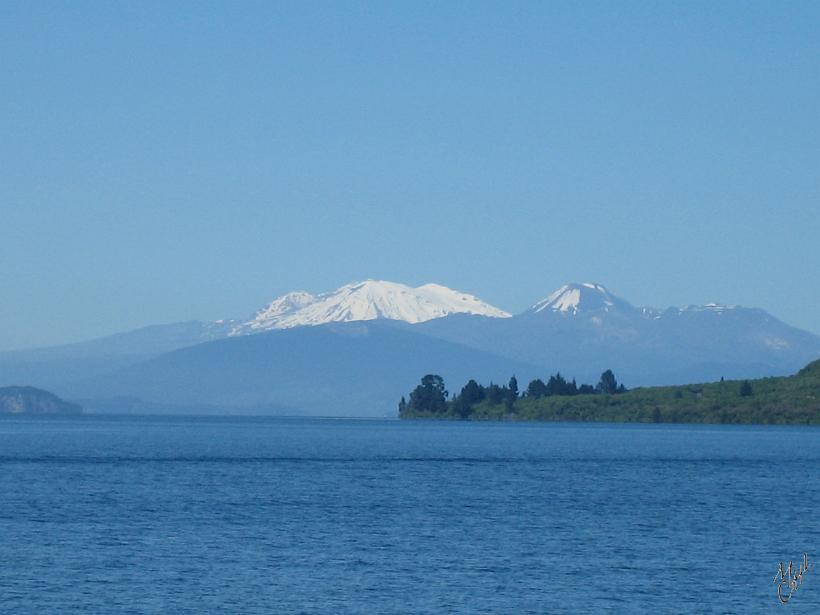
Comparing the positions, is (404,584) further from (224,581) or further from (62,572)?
(62,572)

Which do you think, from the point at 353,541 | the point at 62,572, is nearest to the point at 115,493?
the point at 353,541

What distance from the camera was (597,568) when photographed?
6719 centimetres

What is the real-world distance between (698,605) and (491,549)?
1685cm

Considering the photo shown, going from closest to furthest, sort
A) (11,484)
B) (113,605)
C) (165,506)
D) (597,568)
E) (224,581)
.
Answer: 1. (113,605)
2. (224,581)
3. (597,568)
4. (165,506)
5. (11,484)

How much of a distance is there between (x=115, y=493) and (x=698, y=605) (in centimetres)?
5652

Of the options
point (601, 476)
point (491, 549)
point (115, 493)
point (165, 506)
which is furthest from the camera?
point (601, 476)

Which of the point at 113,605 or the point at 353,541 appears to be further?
the point at 353,541

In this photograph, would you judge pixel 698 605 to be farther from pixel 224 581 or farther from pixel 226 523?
pixel 226 523

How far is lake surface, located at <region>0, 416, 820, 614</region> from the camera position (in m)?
58.9

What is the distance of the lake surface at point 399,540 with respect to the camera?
58906mm

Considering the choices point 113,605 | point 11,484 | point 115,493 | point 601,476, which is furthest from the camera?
point 601,476

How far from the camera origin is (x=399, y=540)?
76.8 meters

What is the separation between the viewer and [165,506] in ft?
310

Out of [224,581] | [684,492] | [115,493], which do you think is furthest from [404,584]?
[684,492]
